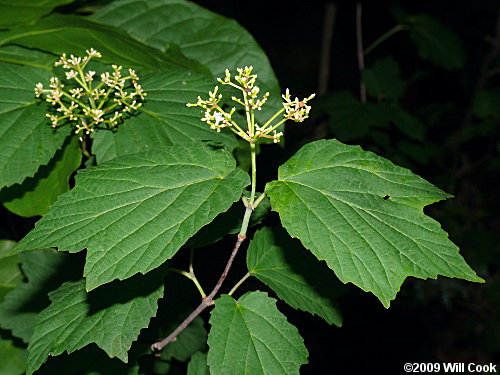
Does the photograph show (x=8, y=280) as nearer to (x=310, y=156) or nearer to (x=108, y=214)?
(x=108, y=214)

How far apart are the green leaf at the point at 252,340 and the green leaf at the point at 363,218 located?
384 millimetres

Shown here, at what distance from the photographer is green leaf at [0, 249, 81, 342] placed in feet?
6.41

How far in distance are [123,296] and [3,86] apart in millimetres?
791

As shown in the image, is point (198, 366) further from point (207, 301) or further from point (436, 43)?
point (436, 43)

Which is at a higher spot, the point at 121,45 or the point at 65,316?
the point at 121,45

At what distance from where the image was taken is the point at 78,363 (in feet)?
5.29

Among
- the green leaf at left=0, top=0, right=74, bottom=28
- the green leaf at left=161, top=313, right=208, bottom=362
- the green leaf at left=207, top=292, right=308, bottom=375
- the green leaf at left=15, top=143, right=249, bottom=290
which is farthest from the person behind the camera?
the green leaf at left=161, top=313, right=208, bottom=362

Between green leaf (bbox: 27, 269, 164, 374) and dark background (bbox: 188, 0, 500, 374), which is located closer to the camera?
green leaf (bbox: 27, 269, 164, 374)

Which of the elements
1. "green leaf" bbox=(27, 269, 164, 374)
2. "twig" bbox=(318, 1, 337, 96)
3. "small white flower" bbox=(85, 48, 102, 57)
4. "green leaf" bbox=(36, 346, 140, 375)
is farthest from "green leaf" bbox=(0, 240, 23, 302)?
"twig" bbox=(318, 1, 337, 96)

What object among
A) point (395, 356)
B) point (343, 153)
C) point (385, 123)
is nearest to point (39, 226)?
point (343, 153)

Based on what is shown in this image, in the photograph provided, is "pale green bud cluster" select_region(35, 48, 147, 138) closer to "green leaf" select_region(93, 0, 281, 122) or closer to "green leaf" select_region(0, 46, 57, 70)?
"green leaf" select_region(0, 46, 57, 70)

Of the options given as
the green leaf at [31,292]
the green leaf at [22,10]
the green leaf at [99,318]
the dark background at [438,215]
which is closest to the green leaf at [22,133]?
the green leaf at [22,10]

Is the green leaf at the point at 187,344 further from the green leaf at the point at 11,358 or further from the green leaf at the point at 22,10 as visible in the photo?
the green leaf at the point at 22,10

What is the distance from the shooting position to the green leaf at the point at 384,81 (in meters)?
4.40
